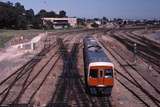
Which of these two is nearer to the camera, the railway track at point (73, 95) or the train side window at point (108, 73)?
the railway track at point (73, 95)

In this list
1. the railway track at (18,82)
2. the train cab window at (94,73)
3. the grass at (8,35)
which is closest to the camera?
the train cab window at (94,73)

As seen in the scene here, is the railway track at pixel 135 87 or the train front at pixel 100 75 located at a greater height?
the train front at pixel 100 75

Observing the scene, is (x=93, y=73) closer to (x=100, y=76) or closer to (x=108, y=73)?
(x=100, y=76)

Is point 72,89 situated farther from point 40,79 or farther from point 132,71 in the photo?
point 132,71

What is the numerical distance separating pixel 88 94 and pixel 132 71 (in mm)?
12299

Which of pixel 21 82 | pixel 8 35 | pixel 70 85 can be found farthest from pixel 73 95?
pixel 8 35

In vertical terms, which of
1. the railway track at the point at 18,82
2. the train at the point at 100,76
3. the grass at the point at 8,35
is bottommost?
the grass at the point at 8,35

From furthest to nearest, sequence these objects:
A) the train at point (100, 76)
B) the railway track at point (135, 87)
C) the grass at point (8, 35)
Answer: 1. the grass at point (8, 35)
2. the train at point (100, 76)
3. the railway track at point (135, 87)

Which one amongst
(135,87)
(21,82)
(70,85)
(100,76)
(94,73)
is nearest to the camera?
(100,76)

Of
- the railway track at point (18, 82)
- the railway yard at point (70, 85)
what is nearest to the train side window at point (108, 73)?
the railway yard at point (70, 85)

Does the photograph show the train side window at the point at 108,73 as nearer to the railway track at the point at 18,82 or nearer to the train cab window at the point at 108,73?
the train cab window at the point at 108,73

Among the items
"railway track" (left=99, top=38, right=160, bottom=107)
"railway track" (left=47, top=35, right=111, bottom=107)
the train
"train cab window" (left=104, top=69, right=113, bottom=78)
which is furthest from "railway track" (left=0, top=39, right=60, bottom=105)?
"railway track" (left=99, top=38, right=160, bottom=107)

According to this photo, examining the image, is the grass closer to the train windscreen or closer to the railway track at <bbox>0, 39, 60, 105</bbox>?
the railway track at <bbox>0, 39, 60, 105</bbox>

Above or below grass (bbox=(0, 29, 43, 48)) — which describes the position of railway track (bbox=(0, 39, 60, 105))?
above
